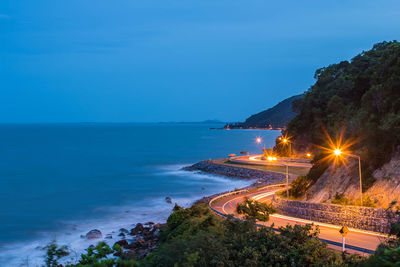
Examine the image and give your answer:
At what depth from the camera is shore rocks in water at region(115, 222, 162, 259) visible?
2628 cm

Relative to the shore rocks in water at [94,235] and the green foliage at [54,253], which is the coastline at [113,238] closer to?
the shore rocks in water at [94,235]

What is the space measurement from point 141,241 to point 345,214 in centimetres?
1386

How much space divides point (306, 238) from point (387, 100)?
2082 cm

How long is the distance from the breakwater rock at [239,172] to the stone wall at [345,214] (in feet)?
92.4

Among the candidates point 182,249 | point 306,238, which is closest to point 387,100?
point 306,238

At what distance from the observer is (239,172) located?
2660 inches

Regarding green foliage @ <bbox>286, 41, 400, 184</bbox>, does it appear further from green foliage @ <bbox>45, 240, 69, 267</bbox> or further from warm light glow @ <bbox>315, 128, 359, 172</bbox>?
green foliage @ <bbox>45, 240, 69, 267</bbox>

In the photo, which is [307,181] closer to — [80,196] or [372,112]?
[372,112]

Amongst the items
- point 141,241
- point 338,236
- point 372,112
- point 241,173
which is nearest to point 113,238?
point 141,241

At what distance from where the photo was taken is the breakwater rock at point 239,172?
2299 inches

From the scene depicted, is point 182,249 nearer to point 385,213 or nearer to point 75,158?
point 385,213

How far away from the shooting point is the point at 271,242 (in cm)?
1298

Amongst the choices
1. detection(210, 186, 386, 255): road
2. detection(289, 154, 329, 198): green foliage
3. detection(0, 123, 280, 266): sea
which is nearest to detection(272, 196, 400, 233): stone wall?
detection(210, 186, 386, 255): road

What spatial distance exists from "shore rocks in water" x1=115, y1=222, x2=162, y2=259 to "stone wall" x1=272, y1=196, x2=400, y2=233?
31.3ft
